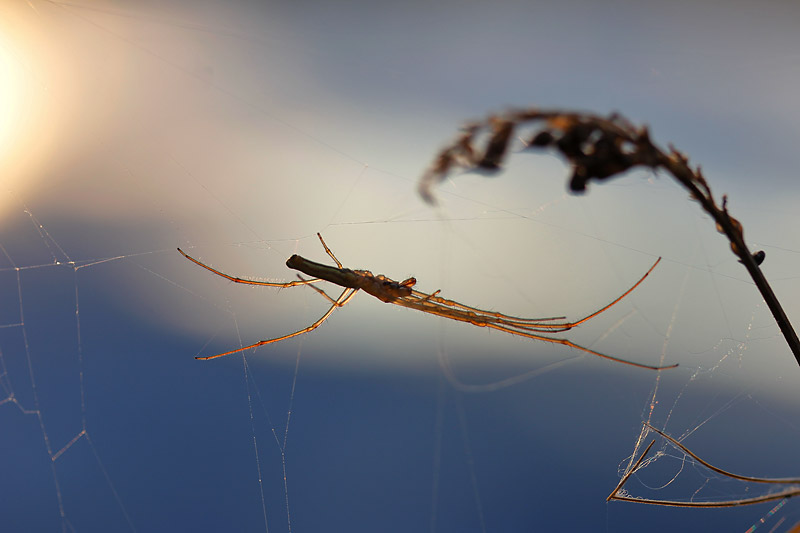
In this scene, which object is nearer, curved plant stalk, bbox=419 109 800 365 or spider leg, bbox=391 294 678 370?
curved plant stalk, bbox=419 109 800 365

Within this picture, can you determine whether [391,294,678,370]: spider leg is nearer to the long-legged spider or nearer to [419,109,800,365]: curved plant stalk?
the long-legged spider

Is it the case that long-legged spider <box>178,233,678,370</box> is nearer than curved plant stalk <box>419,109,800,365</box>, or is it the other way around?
curved plant stalk <box>419,109,800,365</box>

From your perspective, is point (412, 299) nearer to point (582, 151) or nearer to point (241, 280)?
point (241, 280)

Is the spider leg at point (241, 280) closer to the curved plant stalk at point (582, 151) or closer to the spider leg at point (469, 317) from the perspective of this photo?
the spider leg at point (469, 317)

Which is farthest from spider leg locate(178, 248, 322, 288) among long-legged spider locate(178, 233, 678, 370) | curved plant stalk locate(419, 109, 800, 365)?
curved plant stalk locate(419, 109, 800, 365)

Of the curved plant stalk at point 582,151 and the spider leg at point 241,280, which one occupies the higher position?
the spider leg at point 241,280

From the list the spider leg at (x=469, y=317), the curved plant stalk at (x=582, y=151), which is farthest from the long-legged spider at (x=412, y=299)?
the curved plant stalk at (x=582, y=151)

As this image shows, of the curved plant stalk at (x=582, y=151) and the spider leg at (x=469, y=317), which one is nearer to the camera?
the curved plant stalk at (x=582, y=151)

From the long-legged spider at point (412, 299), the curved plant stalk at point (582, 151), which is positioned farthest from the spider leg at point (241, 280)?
the curved plant stalk at point (582, 151)

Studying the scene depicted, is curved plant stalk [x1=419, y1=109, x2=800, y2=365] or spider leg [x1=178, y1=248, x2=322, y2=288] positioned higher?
spider leg [x1=178, y1=248, x2=322, y2=288]

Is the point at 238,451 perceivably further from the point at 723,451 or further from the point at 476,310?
the point at 723,451

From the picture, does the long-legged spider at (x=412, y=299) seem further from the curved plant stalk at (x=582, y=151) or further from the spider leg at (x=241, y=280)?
the curved plant stalk at (x=582, y=151)

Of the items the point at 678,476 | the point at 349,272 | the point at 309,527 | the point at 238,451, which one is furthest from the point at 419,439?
the point at 349,272
